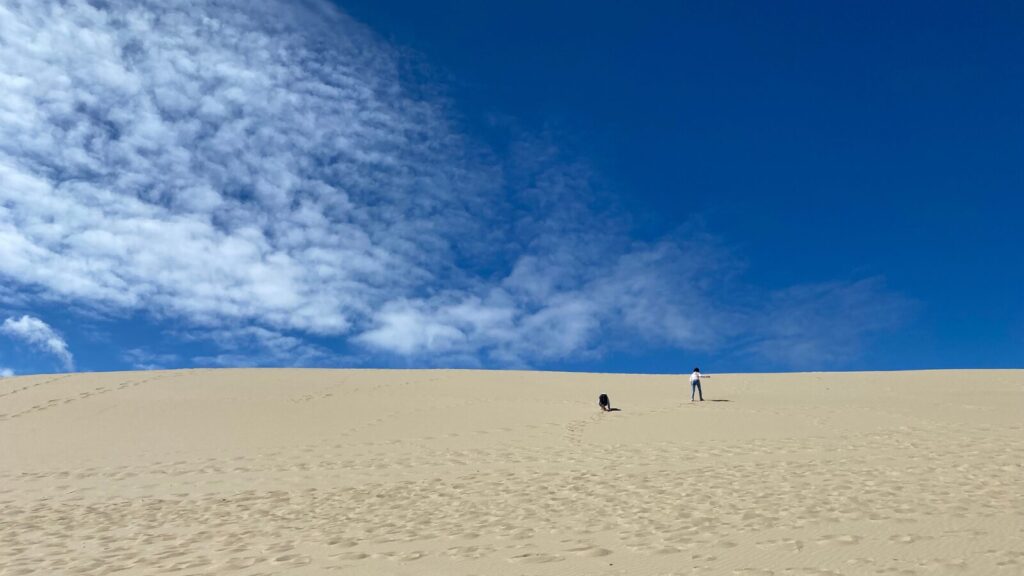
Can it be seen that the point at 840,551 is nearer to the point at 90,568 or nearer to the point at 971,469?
the point at 971,469

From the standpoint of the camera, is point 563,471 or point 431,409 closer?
point 563,471

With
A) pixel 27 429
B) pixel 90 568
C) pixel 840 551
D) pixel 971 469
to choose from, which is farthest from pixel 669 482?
pixel 27 429

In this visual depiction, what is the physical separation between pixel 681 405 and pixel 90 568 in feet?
57.7

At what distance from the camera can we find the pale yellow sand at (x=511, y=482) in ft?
25.0

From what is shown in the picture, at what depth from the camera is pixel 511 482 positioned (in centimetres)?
1195

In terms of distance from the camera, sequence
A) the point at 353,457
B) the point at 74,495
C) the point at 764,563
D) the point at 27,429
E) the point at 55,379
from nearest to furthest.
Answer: the point at 764,563 → the point at 74,495 → the point at 353,457 → the point at 27,429 → the point at 55,379

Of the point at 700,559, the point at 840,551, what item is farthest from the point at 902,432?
the point at 700,559

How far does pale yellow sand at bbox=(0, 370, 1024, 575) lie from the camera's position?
7605mm

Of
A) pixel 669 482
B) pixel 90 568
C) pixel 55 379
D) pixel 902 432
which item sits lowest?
pixel 90 568

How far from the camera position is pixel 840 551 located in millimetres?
7176

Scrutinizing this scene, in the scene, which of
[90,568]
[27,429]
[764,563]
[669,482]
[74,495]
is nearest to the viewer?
[764,563]

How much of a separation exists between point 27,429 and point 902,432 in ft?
76.5

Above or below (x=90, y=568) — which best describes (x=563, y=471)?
above

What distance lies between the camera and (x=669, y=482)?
11.3 meters
